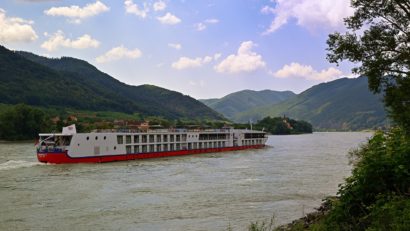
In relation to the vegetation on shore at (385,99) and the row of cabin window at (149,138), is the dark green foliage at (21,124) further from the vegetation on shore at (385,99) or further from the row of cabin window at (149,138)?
the vegetation on shore at (385,99)

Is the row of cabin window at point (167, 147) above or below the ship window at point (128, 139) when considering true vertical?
below

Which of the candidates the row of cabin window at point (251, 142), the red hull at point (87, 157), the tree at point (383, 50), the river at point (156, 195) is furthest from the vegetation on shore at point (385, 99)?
the row of cabin window at point (251, 142)

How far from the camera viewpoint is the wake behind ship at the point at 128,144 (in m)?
51.3

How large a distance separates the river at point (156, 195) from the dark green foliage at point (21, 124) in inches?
2494

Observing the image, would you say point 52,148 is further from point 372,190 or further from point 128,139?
point 372,190

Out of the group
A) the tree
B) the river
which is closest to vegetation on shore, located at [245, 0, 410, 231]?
the tree

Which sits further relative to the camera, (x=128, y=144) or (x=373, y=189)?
(x=128, y=144)

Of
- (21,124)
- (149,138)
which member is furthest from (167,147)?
(21,124)

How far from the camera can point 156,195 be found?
3058 centimetres

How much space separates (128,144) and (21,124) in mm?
64083

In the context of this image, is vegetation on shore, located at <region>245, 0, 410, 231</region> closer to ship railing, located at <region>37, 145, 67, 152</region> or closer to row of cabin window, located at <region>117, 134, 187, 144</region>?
ship railing, located at <region>37, 145, 67, 152</region>

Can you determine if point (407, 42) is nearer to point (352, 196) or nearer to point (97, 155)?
point (352, 196)

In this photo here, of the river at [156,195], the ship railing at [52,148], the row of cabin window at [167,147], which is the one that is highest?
the ship railing at [52,148]

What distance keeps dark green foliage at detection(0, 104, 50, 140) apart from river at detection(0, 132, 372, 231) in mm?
63336
